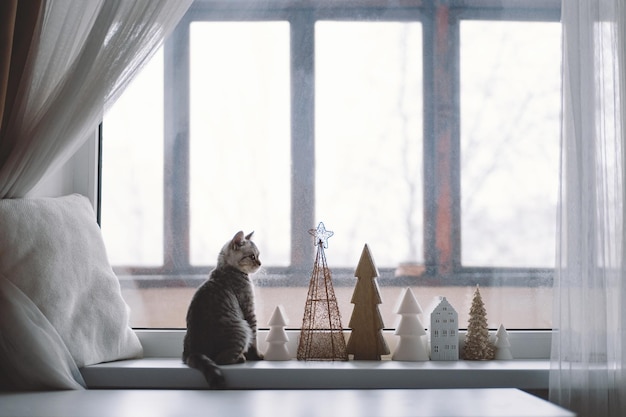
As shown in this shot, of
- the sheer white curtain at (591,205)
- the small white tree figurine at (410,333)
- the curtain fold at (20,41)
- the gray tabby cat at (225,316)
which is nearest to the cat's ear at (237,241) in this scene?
the gray tabby cat at (225,316)

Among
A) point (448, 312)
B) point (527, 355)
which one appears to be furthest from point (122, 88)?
point (527, 355)

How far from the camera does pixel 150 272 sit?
199 centimetres

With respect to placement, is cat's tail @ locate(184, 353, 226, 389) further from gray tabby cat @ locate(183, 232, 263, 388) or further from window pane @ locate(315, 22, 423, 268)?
window pane @ locate(315, 22, 423, 268)

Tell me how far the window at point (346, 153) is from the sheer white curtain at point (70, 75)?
0.96ft

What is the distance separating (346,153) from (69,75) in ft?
2.47

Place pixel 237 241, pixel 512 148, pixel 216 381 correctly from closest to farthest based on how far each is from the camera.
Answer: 1. pixel 216 381
2. pixel 237 241
3. pixel 512 148

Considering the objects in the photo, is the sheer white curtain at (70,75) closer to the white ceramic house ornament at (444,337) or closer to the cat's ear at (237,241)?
the cat's ear at (237,241)

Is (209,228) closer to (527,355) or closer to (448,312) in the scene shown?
(448,312)

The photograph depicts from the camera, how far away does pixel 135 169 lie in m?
2.01

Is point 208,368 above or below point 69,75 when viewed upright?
below

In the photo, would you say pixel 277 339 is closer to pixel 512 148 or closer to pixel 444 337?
pixel 444 337

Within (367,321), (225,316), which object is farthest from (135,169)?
(367,321)

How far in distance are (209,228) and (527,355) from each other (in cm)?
93

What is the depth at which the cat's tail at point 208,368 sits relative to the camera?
5.32 ft
